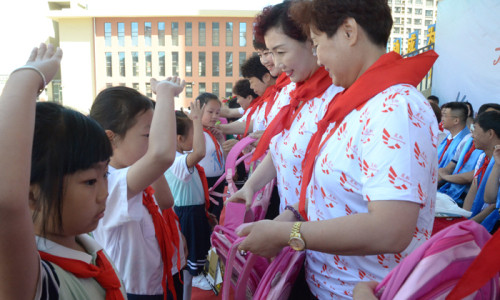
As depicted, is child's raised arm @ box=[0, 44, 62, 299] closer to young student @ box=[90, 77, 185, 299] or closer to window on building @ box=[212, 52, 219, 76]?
young student @ box=[90, 77, 185, 299]

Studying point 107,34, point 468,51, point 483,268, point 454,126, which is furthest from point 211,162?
point 107,34

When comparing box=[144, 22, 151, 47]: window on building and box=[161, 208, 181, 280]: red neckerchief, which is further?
box=[144, 22, 151, 47]: window on building

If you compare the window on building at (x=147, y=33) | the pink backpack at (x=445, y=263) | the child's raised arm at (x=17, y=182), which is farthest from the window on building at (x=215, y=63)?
the pink backpack at (x=445, y=263)

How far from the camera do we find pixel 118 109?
1.40 metres

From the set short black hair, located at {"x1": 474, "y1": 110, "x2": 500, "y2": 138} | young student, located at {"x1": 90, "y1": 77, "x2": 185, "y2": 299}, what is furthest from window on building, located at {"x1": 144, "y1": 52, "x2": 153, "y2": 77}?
young student, located at {"x1": 90, "y1": 77, "x2": 185, "y2": 299}

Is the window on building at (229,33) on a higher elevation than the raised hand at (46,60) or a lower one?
higher

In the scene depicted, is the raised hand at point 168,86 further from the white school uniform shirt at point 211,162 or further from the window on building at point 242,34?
the window on building at point 242,34

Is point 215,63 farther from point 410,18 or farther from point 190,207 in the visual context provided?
point 190,207

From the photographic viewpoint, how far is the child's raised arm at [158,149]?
1194 mm

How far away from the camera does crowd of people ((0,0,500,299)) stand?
0.64 meters

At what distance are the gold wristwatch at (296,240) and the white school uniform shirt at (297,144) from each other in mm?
524

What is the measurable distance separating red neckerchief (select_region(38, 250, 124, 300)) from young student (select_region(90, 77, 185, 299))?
0.32 metres

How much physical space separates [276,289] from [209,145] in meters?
2.38

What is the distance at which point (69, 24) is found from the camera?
2859 centimetres
